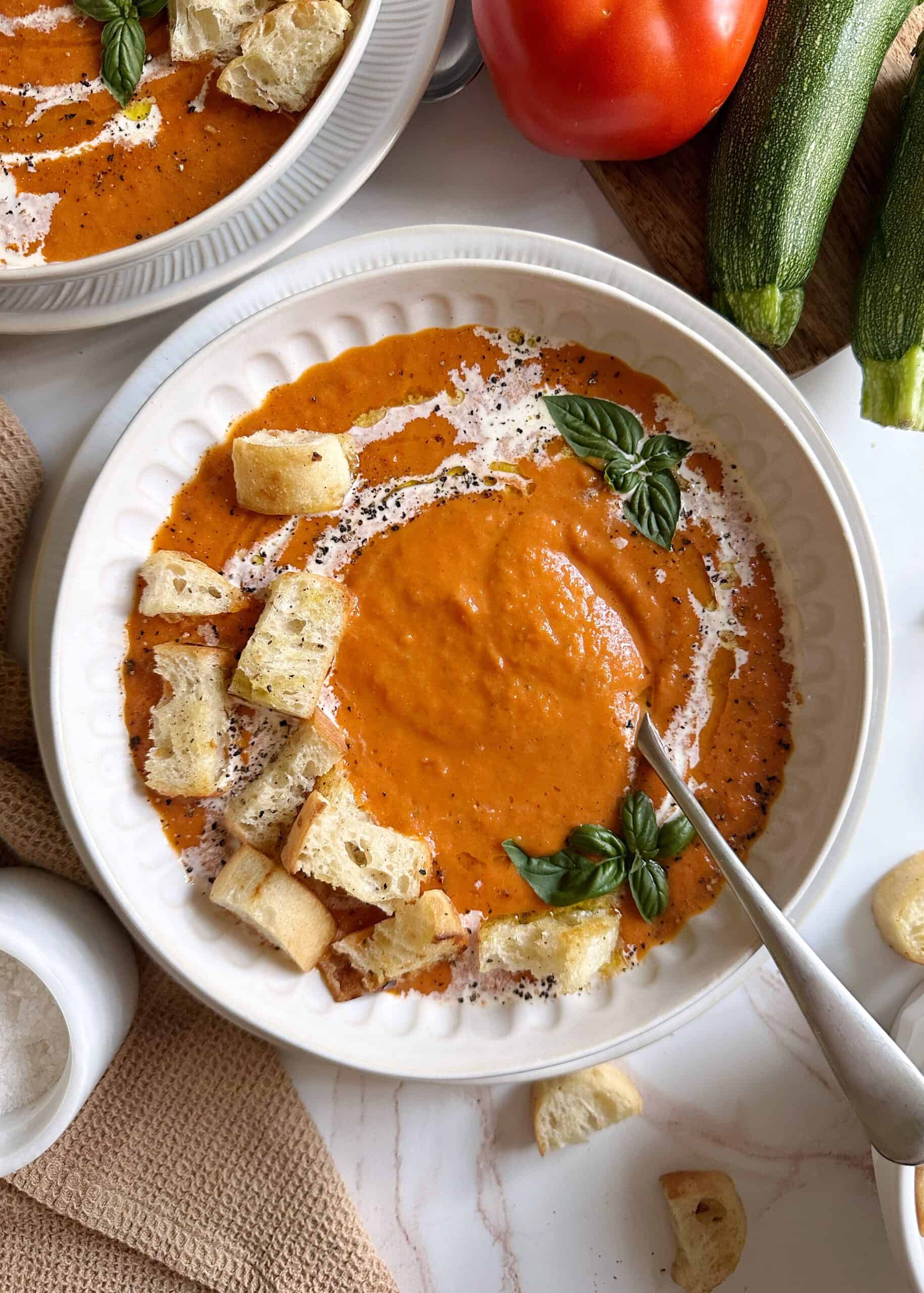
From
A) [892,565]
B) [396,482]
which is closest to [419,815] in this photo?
[396,482]

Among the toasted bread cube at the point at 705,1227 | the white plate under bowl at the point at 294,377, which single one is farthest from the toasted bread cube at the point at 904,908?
the toasted bread cube at the point at 705,1227

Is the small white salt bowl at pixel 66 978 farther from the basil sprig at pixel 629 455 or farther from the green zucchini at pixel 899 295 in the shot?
the green zucchini at pixel 899 295

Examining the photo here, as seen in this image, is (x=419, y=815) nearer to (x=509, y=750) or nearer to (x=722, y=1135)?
(x=509, y=750)

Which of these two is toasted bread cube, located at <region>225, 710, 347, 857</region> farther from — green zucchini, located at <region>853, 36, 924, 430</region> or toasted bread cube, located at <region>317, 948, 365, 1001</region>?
Result: green zucchini, located at <region>853, 36, 924, 430</region>

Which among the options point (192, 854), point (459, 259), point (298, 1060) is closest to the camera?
point (459, 259)

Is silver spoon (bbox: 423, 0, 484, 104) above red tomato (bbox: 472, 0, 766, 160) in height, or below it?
below

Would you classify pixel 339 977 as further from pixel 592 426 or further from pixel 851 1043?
pixel 592 426

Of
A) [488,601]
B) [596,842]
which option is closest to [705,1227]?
[596,842]

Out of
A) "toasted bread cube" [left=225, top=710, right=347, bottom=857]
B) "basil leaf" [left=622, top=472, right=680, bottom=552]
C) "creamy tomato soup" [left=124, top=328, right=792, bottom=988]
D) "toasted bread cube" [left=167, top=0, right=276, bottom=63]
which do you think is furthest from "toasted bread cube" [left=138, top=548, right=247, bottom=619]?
"toasted bread cube" [left=167, top=0, right=276, bottom=63]
